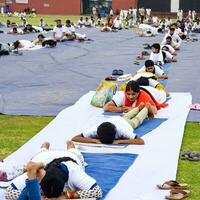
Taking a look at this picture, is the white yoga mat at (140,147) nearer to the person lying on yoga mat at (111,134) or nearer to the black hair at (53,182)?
the person lying on yoga mat at (111,134)

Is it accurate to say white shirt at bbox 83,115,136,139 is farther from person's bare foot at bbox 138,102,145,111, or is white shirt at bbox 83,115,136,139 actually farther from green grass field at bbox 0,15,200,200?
person's bare foot at bbox 138,102,145,111

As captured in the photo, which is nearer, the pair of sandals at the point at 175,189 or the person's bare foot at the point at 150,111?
the pair of sandals at the point at 175,189

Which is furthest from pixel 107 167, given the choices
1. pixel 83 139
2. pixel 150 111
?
pixel 150 111

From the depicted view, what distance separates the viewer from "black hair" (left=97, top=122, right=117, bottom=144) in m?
7.68

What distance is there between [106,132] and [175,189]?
1657 mm

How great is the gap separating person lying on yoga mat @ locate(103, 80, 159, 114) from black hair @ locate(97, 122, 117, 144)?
5.12 ft

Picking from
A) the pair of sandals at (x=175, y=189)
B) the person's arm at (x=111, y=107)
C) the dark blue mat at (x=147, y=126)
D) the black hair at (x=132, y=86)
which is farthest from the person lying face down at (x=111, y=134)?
the person's arm at (x=111, y=107)

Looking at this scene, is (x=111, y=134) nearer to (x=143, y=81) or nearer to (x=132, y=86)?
(x=132, y=86)

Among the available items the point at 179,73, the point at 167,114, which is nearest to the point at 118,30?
the point at 179,73

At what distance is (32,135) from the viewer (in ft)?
29.3

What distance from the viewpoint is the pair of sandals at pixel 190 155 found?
757 cm

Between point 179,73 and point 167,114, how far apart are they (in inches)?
201

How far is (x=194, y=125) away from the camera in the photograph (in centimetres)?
939

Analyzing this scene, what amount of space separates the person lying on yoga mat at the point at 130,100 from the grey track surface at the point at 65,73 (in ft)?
2.81
